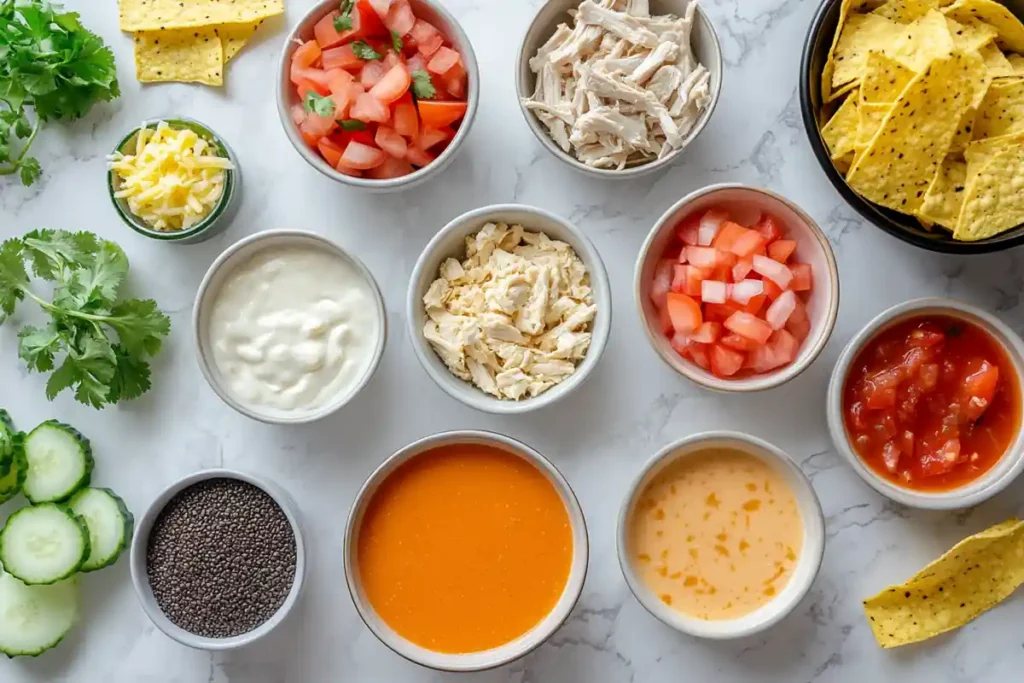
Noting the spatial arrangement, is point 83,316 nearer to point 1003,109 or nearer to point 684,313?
point 684,313

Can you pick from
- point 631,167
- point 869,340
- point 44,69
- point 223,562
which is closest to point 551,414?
point 631,167

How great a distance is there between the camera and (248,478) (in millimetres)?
2508

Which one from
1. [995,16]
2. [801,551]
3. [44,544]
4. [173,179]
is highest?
[995,16]

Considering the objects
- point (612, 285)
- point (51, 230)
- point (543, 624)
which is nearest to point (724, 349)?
point (612, 285)

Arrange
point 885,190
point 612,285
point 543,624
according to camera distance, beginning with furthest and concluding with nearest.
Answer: point 612,285
point 543,624
point 885,190

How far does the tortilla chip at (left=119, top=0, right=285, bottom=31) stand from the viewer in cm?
261

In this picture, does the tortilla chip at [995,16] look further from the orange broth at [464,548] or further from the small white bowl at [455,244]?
the orange broth at [464,548]

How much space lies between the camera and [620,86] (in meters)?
2.37

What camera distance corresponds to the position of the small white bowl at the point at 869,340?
93.2 inches

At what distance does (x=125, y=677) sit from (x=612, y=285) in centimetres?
176

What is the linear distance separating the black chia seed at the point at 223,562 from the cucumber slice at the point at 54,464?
12.5 inches

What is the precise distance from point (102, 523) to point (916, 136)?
91.1 inches

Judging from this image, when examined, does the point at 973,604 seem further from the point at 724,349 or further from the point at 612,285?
the point at 612,285

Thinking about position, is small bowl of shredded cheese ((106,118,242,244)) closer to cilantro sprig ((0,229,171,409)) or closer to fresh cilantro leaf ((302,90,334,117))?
cilantro sprig ((0,229,171,409))
